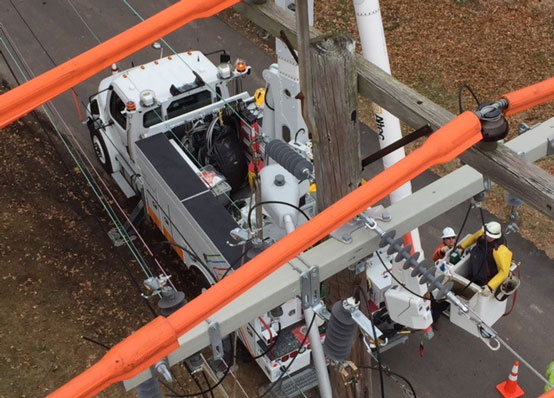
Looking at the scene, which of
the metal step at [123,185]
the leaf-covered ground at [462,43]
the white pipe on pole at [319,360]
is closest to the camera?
the white pipe on pole at [319,360]

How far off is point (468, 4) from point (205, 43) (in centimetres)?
612

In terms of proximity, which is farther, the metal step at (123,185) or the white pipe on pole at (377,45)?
the metal step at (123,185)

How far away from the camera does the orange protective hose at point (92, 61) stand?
4.39 m

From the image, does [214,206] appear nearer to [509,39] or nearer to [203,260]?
[203,260]

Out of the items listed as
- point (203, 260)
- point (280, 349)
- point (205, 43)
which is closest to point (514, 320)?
point (280, 349)

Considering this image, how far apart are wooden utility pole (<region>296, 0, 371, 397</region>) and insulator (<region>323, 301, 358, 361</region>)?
1.42ft

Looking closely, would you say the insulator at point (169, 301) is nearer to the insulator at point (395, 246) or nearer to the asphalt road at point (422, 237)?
the insulator at point (395, 246)

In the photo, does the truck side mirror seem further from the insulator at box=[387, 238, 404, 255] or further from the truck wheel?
the insulator at box=[387, 238, 404, 255]

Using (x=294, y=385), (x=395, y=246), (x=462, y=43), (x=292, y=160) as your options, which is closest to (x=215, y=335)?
(x=395, y=246)

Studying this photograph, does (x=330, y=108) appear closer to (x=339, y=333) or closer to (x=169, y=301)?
(x=339, y=333)

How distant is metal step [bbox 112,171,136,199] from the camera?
12359mm

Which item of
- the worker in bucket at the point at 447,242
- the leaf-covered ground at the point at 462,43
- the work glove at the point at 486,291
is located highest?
the work glove at the point at 486,291

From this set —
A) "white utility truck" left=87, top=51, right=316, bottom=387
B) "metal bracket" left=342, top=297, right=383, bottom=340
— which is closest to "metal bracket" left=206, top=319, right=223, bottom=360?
"metal bracket" left=342, top=297, right=383, bottom=340

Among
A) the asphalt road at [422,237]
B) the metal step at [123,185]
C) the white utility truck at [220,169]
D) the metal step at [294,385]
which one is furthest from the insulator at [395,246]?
the metal step at [123,185]
